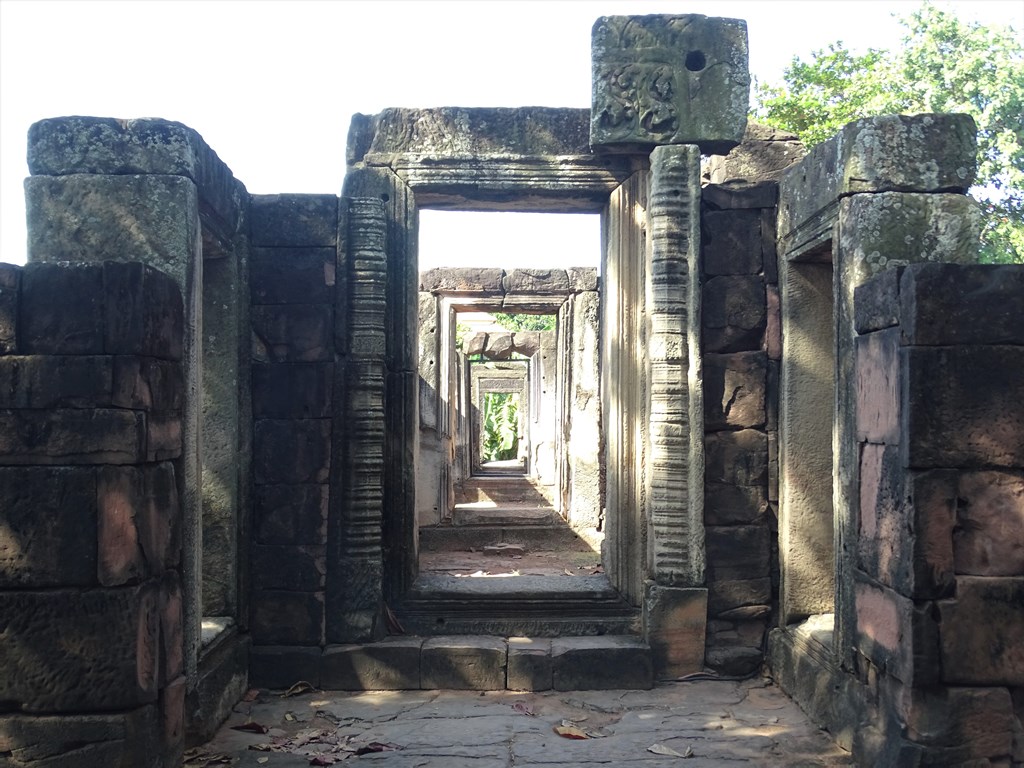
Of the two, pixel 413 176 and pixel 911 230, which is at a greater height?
pixel 413 176

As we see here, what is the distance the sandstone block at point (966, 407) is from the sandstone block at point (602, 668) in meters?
2.62

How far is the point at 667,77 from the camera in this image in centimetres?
560

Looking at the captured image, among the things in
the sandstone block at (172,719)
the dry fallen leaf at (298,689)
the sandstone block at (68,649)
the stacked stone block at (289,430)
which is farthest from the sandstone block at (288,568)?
the sandstone block at (68,649)

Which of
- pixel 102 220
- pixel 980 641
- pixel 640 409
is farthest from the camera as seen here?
pixel 640 409

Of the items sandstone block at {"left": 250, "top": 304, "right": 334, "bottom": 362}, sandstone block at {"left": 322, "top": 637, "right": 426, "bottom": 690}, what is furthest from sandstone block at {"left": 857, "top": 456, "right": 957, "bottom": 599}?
sandstone block at {"left": 250, "top": 304, "right": 334, "bottom": 362}

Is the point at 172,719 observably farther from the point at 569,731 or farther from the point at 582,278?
the point at 582,278

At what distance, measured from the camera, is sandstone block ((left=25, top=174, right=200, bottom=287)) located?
4.07 meters

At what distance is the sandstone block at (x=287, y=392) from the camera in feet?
18.3

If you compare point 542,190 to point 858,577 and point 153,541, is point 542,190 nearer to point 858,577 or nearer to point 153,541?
point 858,577

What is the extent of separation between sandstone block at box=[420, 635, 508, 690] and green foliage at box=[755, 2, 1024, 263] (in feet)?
41.6

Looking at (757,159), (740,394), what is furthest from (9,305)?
(757,159)

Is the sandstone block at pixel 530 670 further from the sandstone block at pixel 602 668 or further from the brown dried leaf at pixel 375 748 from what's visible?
the brown dried leaf at pixel 375 748

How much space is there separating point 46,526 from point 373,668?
2875mm

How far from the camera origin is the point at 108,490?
9.95 ft
